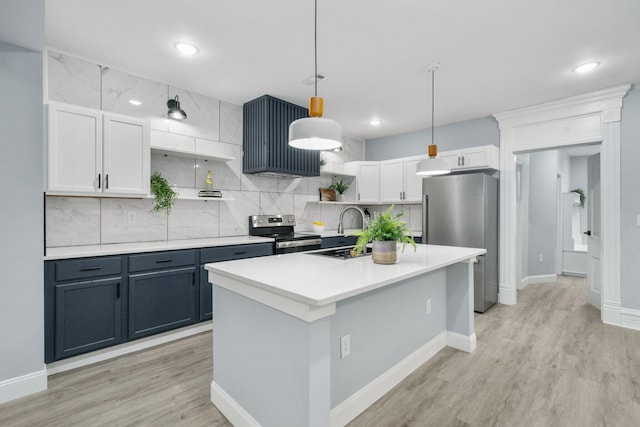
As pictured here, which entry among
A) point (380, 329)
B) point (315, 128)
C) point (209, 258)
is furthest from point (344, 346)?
point (209, 258)

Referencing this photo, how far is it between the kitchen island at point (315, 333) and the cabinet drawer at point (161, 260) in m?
1.18

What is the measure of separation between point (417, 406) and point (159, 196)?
2955mm

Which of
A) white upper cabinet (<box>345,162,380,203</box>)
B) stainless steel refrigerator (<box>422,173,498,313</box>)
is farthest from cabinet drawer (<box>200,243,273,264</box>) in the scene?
white upper cabinet (<box>345,162,380,203</box>)

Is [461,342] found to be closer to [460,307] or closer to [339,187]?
[460,307]

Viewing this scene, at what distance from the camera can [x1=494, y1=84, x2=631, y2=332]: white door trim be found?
11.6 feet

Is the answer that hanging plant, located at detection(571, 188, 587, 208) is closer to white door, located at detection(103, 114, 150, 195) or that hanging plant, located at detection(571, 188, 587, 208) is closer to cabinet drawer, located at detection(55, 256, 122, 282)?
white door, located at detection(103, 114, 150, 195)

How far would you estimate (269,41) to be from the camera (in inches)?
104

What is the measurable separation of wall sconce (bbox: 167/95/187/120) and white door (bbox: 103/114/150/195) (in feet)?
1.27

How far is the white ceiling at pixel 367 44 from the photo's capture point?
7.23ft

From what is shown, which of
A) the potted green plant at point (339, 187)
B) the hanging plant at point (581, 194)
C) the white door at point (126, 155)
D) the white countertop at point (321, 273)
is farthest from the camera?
the hanging plant at point (581, 194)

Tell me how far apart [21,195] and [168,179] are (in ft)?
4.72

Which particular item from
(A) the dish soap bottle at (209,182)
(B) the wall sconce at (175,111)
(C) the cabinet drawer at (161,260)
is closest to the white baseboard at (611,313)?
(C) the cabinet drawer at (161,260)

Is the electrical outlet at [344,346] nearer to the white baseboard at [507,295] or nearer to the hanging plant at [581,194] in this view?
the white baseboard at [507,295]

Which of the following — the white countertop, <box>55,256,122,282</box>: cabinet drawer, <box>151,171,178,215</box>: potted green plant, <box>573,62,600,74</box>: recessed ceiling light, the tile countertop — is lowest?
<box>55,256,122,282</box>: cabinet drawer
